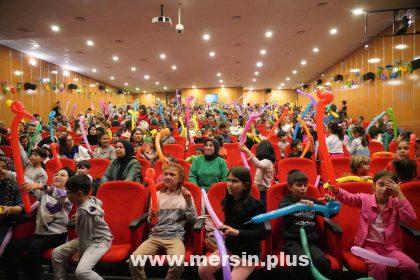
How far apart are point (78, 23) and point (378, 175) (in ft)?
27.1

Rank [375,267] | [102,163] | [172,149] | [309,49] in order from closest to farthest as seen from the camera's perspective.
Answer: [375,267], [102,163], [172,149], [309,49]

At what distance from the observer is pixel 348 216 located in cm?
276

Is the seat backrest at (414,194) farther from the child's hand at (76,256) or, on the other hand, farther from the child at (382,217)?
the child's hand at (76,256)

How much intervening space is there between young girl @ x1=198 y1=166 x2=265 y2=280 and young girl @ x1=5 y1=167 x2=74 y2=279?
4.49ft

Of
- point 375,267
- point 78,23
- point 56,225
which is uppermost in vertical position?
point 78,23

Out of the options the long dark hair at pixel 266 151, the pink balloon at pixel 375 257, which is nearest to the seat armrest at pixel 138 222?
the pink balloon at pixel 375 257

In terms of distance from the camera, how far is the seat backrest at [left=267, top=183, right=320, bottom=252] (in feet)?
8.74

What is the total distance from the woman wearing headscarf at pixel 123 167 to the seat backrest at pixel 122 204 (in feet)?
1.89

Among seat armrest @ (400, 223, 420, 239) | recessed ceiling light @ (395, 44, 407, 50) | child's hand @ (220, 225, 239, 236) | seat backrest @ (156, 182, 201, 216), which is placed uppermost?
recessed ceiling light @ (395, 44, 407, 50)

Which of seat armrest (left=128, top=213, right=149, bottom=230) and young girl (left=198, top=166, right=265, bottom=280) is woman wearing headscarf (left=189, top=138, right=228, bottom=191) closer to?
seat armrest (left=128, top=213, right=149, bottom=230)

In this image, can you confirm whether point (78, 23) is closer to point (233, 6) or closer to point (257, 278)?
point (233, 6)

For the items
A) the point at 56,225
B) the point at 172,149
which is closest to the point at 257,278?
the point at 56,225

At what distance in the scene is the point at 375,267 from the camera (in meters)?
2.23

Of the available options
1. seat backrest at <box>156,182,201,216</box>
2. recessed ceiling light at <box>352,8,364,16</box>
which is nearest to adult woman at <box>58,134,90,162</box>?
seat backrest at <box>156,182,201,216</box>
